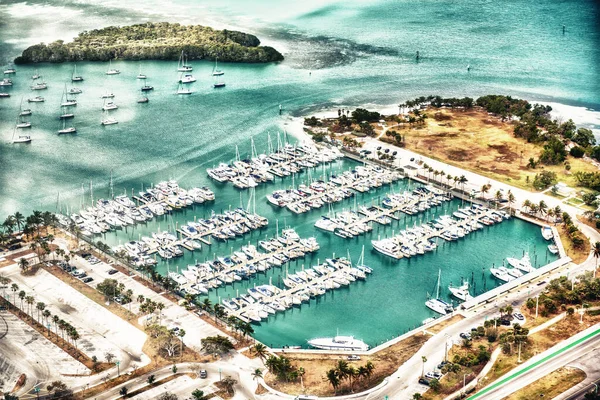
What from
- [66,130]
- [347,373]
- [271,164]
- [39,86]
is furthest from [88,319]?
[39,86]

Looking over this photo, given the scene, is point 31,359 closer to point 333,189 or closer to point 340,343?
point 340,343

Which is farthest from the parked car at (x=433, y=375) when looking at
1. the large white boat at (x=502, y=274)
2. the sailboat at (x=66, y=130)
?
the sailboat at (x=66, y=130)

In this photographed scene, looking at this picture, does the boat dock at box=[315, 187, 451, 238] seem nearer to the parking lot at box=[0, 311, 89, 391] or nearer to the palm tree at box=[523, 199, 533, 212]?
the palm tree at box=[523, 199, 533, 212]

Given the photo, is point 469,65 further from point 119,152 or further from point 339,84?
point 119,152

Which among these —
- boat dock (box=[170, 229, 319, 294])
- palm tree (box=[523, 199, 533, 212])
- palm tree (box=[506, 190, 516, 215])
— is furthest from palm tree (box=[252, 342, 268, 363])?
palm tree (box=[506, 190, 516, 215])

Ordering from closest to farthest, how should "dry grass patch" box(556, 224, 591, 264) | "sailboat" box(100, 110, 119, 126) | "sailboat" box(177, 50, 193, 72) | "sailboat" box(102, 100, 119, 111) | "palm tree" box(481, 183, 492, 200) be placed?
"dry grass patch" box(556, 224, 591, 264) < "palm tree" box(481, 183, 492, 200) < "sailboat" box(100, 110, 119, 126) < "sailboat" box(102, 100, 119, 111) < "sailboat" box(177, 50, 193, 72)

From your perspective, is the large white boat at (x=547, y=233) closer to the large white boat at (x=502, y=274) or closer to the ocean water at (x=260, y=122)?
the ocean water at (x=260, y=122)

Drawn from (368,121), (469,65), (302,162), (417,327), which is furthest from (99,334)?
(469,65)
